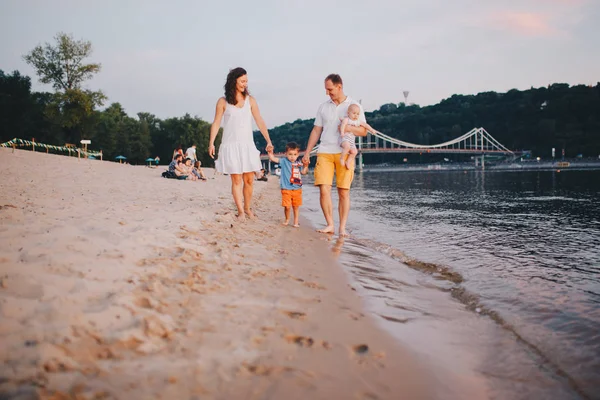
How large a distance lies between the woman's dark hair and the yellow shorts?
4.34ft

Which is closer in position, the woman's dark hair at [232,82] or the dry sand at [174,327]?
the dry sand at [174,327]

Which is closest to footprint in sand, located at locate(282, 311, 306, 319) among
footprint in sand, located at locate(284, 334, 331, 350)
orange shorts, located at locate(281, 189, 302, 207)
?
footprint in sand, located at locate(284, 334, 331, 350)

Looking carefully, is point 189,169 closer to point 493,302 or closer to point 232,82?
point 232,82

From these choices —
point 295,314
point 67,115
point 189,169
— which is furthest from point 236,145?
point 67,115

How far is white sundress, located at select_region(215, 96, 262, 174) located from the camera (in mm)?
5000

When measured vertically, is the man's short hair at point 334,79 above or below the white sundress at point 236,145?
above

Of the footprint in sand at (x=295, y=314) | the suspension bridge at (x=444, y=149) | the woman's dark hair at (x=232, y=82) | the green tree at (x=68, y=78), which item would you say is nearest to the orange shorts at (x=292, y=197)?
the woman's dark hair at (x=232, y=82)

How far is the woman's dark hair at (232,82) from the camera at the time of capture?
4.89 metres

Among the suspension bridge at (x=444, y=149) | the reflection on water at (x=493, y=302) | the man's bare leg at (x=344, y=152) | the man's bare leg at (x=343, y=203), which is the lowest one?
the reflection on water at (x=493, y=302)

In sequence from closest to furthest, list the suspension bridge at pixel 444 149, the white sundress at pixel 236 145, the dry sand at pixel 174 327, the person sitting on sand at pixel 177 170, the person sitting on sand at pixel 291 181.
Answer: the dry sand at pixel 174 327 < the white sundress at pixel 236 145 < the person sitting on sand at pixel 291 181 < the person sitting on sand at pixel 177 170 < the suspension bridge at pixel 444 149

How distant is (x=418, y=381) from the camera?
151 cm

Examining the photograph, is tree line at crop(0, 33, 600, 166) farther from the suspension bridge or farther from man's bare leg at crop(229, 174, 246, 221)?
man's bare leg at crop(229, 174, 246, 221)

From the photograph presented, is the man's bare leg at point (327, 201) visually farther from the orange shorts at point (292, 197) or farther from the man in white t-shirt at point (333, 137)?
the orange shorts at point (292, 197)

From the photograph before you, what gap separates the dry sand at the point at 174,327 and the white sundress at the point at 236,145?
7.35 feet
